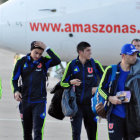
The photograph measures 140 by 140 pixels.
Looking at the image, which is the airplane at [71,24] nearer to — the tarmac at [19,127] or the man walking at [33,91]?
the tarmac at [19,127]

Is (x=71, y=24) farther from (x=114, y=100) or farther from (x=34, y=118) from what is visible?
(x=114, y=100)

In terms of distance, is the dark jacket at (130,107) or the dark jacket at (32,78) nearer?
the dark jacket at (130,107)

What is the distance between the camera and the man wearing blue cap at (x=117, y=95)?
7148 millimetres

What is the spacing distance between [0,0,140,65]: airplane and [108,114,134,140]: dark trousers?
651 cm

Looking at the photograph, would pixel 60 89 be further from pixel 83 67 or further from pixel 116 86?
pixel 116 86

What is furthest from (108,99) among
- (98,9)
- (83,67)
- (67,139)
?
(98,9)

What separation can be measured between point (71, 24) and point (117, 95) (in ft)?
22.2

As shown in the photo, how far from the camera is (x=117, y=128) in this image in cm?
730

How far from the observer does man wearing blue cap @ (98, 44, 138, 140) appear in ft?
23.5

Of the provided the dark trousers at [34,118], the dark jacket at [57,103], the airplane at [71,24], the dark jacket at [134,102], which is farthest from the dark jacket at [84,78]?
the airplane at [71,24]

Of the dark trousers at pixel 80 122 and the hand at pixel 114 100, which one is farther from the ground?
the hand at pixel 114 100

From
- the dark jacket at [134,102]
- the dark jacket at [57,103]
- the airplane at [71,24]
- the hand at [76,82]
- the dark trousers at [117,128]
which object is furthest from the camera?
the airplane at [71,24]

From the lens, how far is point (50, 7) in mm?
13922

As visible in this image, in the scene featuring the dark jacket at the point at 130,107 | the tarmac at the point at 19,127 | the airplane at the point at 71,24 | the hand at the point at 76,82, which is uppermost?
the airplane at the point at 71,24
